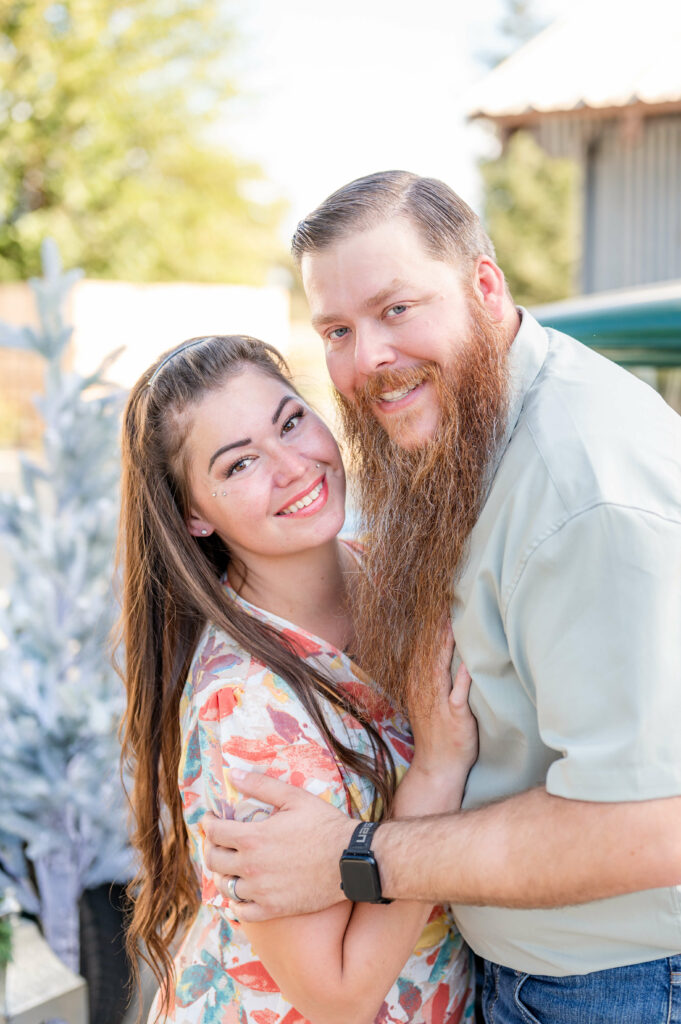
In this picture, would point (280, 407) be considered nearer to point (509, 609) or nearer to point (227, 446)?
point (227, 446)

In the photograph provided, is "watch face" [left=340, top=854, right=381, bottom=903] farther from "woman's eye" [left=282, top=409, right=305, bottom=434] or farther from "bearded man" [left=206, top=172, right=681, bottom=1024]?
"woman's eye" [left=282, top=409, right=305, bottom=434]

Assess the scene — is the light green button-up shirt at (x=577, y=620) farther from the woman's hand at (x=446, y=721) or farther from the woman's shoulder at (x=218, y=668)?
the woman's shoulder at (x=218, y=668)

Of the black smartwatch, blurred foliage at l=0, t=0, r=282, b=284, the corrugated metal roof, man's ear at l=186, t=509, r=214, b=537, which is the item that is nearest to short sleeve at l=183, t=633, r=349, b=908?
the black smartwatch

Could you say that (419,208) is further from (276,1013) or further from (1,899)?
(1,899)

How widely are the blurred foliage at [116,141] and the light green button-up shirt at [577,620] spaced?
1431 centimetres

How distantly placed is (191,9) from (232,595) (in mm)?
16195

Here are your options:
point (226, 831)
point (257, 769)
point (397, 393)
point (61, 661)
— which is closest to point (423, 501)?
point (397, 393)

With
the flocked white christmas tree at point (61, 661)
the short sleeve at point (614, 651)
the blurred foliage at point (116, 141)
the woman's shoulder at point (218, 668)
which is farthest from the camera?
the blurred foliage at point (116, 141)

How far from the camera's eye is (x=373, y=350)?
5.67 feet

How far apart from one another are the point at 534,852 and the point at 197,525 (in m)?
1.00

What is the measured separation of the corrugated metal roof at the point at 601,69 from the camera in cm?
644

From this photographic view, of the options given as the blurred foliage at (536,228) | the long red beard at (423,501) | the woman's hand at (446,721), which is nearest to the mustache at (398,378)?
the long red beard at (423,501)

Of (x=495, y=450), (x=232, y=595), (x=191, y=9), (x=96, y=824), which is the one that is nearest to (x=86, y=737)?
(x=96, y=824)

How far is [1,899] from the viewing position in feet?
8.67
